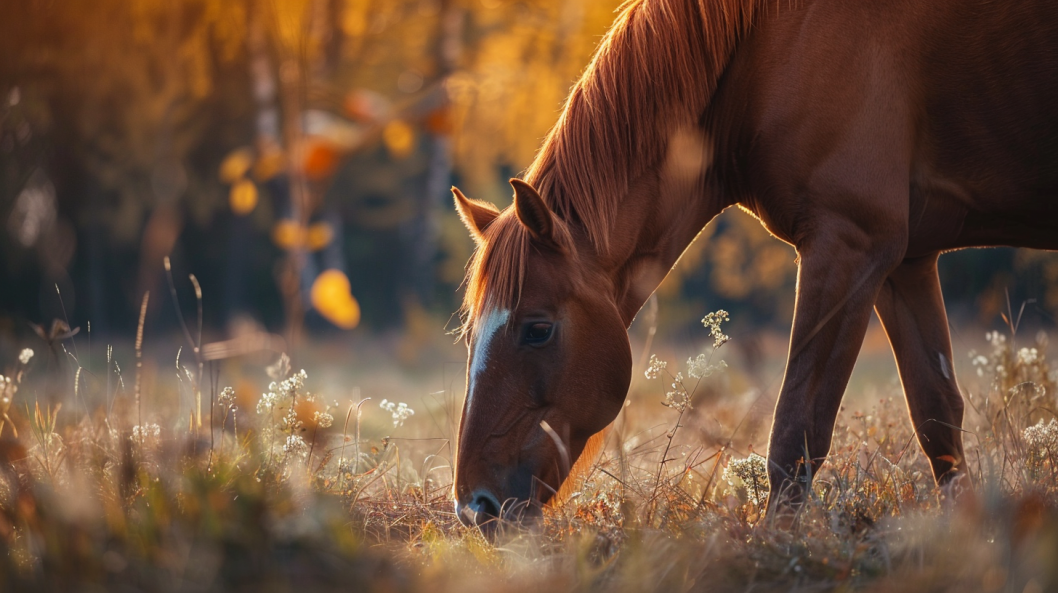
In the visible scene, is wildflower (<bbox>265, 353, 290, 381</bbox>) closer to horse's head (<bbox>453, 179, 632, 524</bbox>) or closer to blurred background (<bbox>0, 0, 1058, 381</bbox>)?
blurred background (<bbox>0, 0, 1058, 381</bbox>)

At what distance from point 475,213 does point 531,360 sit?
2.28 feet

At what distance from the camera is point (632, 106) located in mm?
2598

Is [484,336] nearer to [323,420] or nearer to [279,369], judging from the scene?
[323,420]

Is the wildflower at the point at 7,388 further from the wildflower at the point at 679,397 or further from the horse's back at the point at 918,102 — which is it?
the horse's back at the point at 918,102

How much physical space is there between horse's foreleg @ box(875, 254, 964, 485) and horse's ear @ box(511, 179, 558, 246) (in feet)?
5.01

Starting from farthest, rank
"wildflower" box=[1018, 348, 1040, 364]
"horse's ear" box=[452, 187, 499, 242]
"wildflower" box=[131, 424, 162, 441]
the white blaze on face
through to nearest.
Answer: "wildflower" box=[1018, 348, 1040, 364] → "horse's ear" box=[452, 187, 499, 242] → "wildflower" box=[131, 424, 162, 441] → the white blaze on face

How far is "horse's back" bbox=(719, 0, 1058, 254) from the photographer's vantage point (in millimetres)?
2287

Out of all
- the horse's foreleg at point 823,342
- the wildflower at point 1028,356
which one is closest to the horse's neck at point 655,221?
the horse's foreleg at point 823,342

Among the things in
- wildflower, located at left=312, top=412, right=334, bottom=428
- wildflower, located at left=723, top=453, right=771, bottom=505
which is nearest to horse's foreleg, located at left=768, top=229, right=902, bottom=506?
wildflower, located at left=723, top=453, right=771, bottom=505

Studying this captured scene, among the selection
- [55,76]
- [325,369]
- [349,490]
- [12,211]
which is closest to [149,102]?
[55,76]

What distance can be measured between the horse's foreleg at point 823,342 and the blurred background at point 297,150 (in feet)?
3.39

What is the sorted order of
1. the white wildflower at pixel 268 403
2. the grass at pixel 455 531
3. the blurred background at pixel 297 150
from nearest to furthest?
1. the grass at pixel 455 531
2. the white wildflower at pixel 268 403
3. the blurred background at pixel 297 150

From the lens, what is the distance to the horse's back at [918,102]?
2.29m

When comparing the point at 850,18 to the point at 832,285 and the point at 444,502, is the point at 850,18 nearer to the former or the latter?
the point at 832,285
